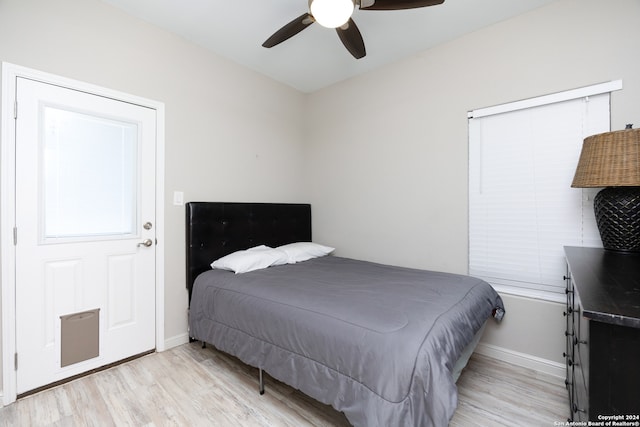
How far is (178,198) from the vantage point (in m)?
2.44

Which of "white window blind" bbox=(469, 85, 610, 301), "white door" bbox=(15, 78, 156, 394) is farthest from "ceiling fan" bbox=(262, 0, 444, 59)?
"white door" bbox=(15, 78, 156, 394)

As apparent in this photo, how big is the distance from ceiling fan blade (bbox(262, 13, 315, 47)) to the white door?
122 cm

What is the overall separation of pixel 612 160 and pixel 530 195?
67 cm

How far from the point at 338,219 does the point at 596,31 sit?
2.58 m

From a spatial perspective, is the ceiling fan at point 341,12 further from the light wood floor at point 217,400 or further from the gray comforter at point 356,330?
the light wood floor at point 217,400

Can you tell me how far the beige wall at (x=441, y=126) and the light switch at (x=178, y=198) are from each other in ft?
5.36

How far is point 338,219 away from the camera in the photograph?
334 centimetres

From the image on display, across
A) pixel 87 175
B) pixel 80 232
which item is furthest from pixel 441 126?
pixel 80 232

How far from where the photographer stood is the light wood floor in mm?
1558

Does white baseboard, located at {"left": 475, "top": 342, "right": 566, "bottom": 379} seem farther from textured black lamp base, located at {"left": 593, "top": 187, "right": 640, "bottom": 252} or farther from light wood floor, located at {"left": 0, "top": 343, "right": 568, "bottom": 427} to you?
textured black lamp base, located at {"left": 593, "top": 187, "right": 640, "bottom": 252}

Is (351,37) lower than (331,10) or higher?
higher

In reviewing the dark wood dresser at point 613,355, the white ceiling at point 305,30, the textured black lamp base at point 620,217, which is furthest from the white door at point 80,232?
the textured black lamp base at point 620,217

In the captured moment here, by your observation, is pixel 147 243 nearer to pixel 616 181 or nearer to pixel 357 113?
pixel 357 113

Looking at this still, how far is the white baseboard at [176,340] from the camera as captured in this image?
7.73 ft
